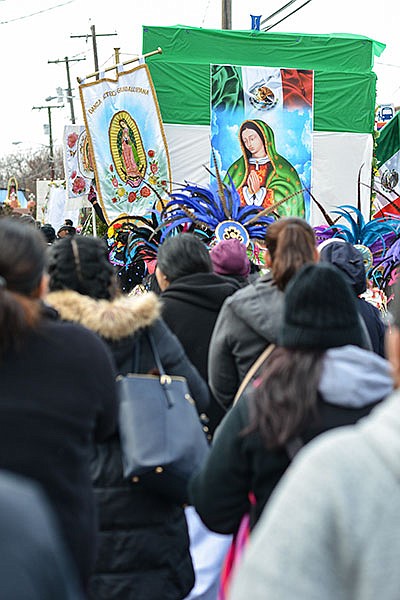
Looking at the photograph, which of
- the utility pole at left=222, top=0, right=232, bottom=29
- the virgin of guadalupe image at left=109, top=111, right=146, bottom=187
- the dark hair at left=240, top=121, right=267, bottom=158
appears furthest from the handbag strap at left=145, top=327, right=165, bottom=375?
the utility pole at left=222, top=0, right=232, bottom=29

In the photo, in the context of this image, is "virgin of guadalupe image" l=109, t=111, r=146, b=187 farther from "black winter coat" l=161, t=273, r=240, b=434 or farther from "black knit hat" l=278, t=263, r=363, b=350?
"black knit hat" l=278, t=263, r=363, b=350

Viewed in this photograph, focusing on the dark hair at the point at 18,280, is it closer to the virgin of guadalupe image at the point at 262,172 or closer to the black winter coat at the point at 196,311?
the black winter coat at the point at 196,311

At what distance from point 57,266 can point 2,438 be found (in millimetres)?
1231

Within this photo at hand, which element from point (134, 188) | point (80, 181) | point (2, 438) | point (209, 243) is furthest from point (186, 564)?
point (80, 181)

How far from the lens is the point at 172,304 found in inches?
167

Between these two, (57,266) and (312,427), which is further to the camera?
→ (57,266)

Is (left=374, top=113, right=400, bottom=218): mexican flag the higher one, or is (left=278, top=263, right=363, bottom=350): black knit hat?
(left=278, top=263, right=363, bottom=350): black knit hat

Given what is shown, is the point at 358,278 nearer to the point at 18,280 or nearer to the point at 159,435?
the point at 159,435

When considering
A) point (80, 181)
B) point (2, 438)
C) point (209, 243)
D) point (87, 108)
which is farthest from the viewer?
point (80, 181)

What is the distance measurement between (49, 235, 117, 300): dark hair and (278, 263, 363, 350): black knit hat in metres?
1.12

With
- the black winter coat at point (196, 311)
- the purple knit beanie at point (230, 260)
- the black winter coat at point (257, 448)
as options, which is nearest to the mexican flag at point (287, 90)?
the purple knit beanie at point (230, 260)

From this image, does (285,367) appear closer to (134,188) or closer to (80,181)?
(134,188)

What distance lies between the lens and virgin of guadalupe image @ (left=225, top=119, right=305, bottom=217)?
1659 cm

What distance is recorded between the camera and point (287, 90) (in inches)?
667
